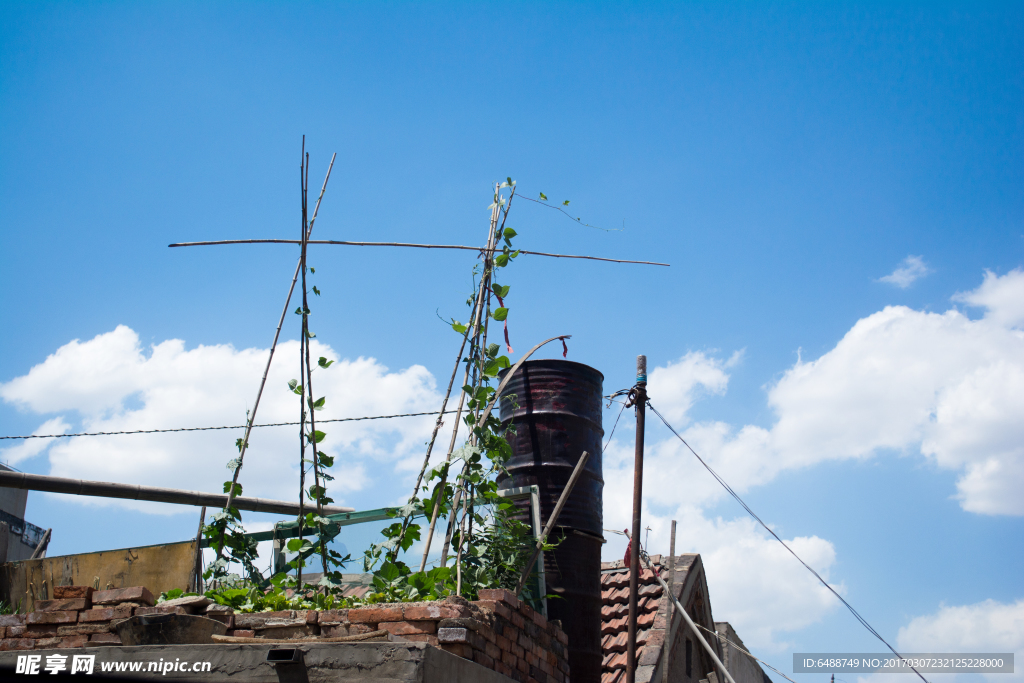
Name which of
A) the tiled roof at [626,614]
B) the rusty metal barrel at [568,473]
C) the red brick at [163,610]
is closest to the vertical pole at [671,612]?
the tiled roof at [626,614]

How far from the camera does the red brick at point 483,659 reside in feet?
12.2

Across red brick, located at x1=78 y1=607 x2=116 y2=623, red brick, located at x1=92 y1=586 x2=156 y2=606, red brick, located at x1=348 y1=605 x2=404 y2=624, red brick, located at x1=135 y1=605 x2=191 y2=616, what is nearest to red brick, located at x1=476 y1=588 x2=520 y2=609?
red brick, located at x1=348 y1=605 x2=404 y2=624

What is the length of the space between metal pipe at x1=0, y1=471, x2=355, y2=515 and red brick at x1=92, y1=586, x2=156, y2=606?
20.9 ft

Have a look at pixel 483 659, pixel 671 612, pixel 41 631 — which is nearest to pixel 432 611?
pixel 483 659

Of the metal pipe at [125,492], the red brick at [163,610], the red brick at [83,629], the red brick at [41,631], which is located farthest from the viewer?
the metal pipe at [125,492]

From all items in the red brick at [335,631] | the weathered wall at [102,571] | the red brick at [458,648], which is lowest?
the red brick at [458,648]

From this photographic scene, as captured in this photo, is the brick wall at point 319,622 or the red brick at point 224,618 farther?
the red brick at point 224,618

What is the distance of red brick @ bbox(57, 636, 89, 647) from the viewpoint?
3.93m

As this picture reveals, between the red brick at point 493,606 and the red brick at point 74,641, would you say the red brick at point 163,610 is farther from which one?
the red brick at point 493,606

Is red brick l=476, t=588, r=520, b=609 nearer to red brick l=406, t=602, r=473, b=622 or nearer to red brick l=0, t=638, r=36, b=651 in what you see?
red brick l=406, t=602, r=473, b=622

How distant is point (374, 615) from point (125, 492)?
28.2 feet

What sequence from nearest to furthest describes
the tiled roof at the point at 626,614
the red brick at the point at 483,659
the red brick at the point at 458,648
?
the red brick at the point at 458,648 < the red brick at the point at 483,659 < the tiled roof at the point at 626,614

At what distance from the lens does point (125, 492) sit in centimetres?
1088

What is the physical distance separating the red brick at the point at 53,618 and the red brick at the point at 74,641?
8cm
